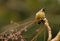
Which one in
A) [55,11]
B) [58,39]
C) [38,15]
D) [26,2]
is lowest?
[58,39]

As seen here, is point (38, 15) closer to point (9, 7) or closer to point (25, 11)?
point (25, 11)

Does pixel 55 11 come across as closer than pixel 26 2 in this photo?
Yes

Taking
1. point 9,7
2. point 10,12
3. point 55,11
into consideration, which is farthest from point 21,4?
point 55,11

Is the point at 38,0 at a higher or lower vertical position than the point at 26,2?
lower

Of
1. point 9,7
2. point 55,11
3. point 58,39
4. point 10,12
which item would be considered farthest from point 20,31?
point 9,7

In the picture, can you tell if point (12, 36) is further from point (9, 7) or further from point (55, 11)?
point (9, 7)

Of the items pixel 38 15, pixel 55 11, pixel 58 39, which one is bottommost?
pixel 58 39

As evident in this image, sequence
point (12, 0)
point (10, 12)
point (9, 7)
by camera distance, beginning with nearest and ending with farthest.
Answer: point (10, 12), point (9, 7), point (12, 0)

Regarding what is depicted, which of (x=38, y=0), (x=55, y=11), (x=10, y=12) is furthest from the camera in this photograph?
(x=10, y=12)

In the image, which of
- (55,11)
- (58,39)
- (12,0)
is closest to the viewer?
(58,39)
